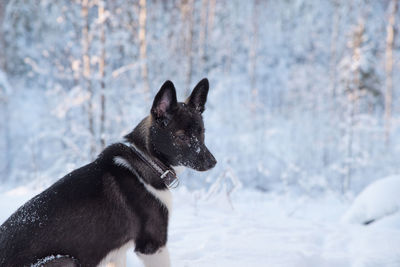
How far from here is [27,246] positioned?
183 centimetres

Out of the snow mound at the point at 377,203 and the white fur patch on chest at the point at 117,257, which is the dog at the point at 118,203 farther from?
the snow mound at the point at 377,203

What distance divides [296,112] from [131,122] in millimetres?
14163

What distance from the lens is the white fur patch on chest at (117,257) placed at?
2.11m

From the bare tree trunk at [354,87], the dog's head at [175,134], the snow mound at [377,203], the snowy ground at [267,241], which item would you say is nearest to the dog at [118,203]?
the dog's head at [175,134]

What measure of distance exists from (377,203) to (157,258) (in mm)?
4520

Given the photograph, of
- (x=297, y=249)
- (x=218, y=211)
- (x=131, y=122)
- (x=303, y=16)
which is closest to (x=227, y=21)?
(x=303, y=16)

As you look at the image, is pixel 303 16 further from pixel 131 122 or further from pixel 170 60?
pixel 131 122

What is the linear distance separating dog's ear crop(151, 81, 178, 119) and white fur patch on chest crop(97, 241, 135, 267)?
40.4 inches

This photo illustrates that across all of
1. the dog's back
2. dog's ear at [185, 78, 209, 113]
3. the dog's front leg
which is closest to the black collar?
the dog's back

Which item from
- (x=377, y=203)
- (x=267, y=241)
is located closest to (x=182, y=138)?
(x=267, y=241)

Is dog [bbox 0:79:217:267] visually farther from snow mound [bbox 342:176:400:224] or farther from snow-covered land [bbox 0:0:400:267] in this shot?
snow mound [bbox 342:176:400:224]

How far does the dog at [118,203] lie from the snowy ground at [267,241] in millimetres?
821

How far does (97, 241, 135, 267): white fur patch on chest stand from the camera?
211 centimetres

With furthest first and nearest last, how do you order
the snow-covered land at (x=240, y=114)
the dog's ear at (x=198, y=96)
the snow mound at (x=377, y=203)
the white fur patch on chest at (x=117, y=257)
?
the snow mound at (x=377, y=203), the snow-covered land at (x=240, y=114), the dog's ear at (x=198, y=96), the white fur patch on chest at (x=117, y=257)
